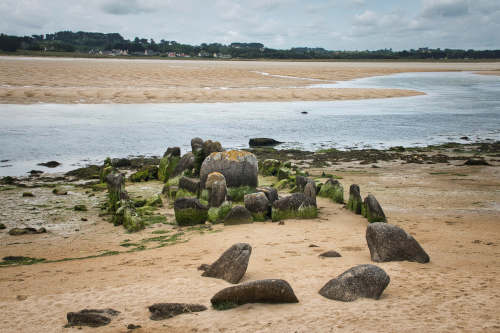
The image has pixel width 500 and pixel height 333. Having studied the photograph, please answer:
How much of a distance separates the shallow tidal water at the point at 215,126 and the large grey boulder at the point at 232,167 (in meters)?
6.84

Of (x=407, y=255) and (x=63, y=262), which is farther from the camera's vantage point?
(x=63, y=262)

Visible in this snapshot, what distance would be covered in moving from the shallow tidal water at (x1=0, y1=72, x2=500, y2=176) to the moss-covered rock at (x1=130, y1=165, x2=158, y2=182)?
305cm

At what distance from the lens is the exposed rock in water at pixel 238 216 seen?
32.7ft

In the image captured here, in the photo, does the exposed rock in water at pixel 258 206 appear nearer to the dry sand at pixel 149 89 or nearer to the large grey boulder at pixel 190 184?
the large grey boulder at pixel 190 184

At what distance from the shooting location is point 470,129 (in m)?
26.6

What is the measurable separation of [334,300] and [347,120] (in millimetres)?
25024

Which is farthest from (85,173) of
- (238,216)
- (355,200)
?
(355,200)

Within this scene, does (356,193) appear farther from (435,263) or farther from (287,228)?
(435,263)

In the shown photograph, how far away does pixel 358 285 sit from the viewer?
556cm

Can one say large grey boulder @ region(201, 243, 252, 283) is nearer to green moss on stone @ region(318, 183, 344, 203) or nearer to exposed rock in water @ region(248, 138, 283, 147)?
green moss on stone @ region(318, 183, 344, 203)

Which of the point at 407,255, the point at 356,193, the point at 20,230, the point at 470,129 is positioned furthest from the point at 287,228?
the point at 470,129

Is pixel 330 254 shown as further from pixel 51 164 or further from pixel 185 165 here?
pixel 51 164

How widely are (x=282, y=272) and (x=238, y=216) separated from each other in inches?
135

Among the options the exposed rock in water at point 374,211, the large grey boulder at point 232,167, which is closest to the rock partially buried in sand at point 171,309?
the exposed rock in water at point 374,211
